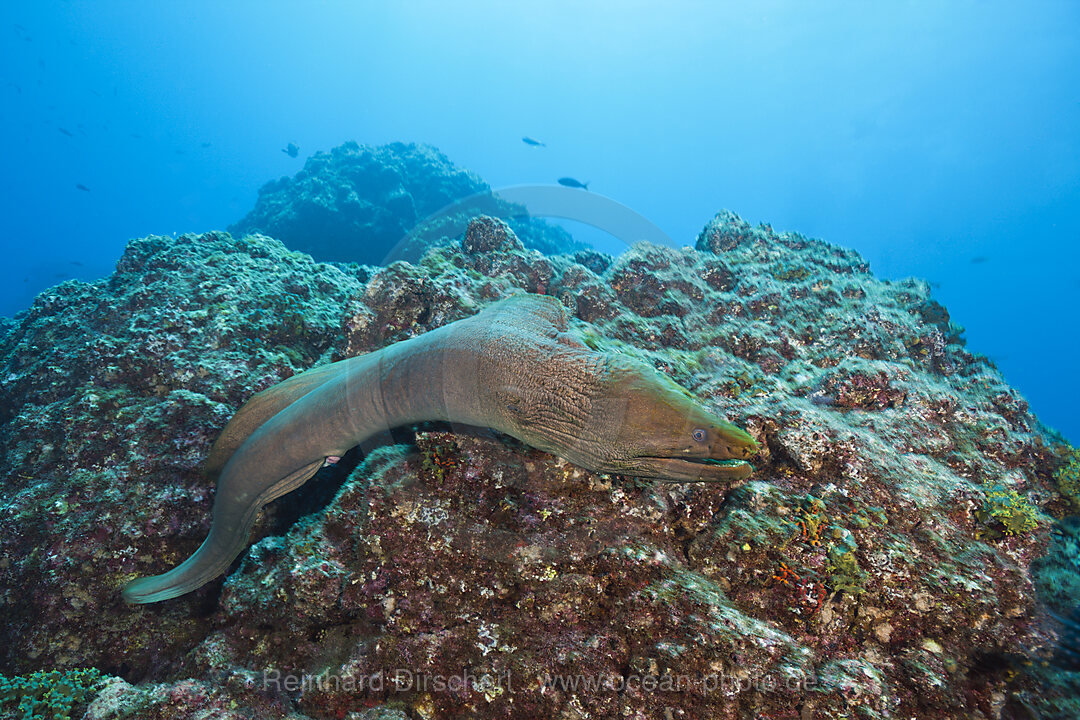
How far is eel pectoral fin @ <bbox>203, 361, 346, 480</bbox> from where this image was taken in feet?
11.2

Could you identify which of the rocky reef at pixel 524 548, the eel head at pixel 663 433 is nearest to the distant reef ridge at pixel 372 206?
the rocky reef at pixel 524 548

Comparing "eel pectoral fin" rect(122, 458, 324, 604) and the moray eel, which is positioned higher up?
the moray eel

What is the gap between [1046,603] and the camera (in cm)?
253

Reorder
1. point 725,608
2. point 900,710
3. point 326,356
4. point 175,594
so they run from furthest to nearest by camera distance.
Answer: point 326,356, point 175,594, point 725,608, point 900,710

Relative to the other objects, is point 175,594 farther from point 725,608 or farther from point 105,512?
point 725,608

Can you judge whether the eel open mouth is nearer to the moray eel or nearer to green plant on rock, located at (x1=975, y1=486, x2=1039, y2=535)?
the moray eel

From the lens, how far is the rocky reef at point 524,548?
225 centimetres

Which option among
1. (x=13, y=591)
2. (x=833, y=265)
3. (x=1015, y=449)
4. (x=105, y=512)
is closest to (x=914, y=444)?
(x=1015, y=449)

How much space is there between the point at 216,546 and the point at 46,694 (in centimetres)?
116

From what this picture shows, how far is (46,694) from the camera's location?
108 inches

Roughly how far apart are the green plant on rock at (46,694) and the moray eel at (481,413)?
537 millimetres

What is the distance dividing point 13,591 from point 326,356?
9.63ft

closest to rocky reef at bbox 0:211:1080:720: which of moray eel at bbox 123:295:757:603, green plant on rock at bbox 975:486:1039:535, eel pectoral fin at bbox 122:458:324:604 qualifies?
green plant on rock at bbox 975:486:1039:535

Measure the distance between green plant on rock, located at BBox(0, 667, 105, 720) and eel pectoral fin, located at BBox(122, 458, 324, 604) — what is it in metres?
0.50
